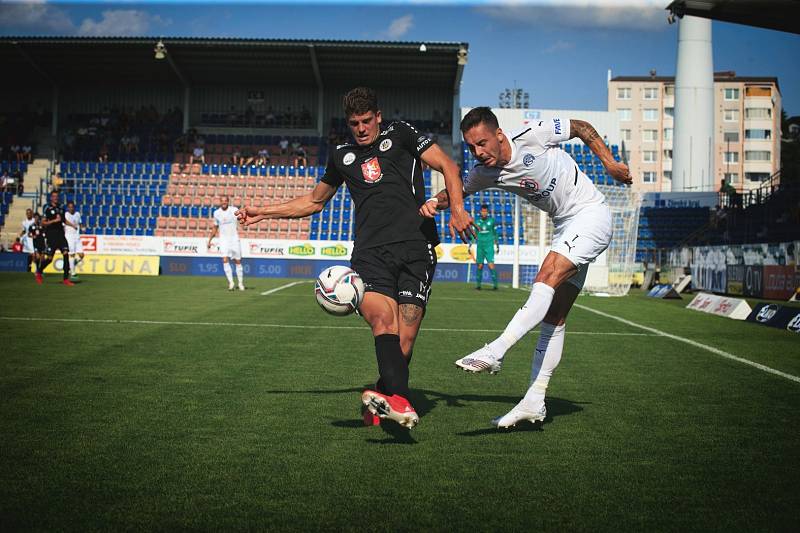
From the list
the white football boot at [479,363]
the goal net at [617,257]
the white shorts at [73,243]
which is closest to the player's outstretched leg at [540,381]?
the white football boot at [479,363]

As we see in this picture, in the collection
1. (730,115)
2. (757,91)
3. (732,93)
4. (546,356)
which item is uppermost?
(757,91)

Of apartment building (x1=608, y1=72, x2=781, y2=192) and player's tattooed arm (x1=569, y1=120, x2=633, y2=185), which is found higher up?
apartment building (x1=608, y1=72, x2=781, y2=192)

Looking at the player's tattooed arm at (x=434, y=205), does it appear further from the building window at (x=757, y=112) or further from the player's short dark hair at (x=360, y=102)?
the building window at (x=757, y=112)

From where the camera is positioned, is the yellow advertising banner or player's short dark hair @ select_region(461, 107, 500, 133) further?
the yellow advertising banner

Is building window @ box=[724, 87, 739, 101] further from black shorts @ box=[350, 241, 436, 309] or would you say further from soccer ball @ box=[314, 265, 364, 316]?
soccer ball @ box=[314, 265, 364, 316]

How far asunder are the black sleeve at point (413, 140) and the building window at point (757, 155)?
102 metres

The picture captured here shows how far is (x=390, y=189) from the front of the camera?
17.9ft

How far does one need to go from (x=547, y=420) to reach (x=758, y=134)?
4082 inches

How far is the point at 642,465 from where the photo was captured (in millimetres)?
4414

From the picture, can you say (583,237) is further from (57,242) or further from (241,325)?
(57,242)

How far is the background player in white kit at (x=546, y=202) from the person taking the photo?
532cm

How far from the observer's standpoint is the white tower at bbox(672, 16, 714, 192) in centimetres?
4413

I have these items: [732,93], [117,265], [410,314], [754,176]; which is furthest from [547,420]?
[732,93]

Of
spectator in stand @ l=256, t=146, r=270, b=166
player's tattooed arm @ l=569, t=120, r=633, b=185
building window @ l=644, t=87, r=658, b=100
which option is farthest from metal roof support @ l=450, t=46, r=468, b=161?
building window @ l=644, t=87, r=658, b=100
